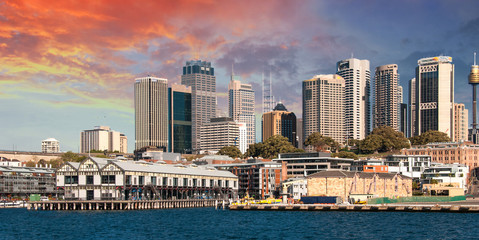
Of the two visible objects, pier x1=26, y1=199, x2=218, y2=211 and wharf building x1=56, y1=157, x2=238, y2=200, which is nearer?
pier x1=26, y1=199, x2=218, y2=211

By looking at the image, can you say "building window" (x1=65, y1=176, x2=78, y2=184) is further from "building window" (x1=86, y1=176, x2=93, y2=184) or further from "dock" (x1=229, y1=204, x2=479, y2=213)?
"dock" (x1=229, y1=204, x2=479, y2=213)

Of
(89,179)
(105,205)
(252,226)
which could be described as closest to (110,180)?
(89,179)

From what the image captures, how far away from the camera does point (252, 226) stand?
11175 centimetres

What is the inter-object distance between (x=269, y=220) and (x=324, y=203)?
4123 cm

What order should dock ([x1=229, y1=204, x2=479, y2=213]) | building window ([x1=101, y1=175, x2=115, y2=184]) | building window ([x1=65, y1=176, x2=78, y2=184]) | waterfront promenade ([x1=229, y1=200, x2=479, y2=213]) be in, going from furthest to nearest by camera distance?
building window ([x1=65, y1=176, x2=78, y2=184]), building window ([x1=101, y1=175, x2=115, y2=184]), waterfront promenade ([x1=229, y1=200, x2=479, y2=213]), dock ([x1=229, y1=204, x2=479, y2=213])

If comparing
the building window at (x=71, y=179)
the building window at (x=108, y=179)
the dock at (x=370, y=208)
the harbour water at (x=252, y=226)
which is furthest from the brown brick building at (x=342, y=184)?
the building window at (x=71, y=179)

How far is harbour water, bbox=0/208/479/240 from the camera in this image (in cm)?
9631

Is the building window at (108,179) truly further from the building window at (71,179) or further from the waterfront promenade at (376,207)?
the waterfront promenade at (376,207)

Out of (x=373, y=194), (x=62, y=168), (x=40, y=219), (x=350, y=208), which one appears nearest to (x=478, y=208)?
(x=350, y=208)

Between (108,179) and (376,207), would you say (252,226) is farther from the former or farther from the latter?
(108,179)

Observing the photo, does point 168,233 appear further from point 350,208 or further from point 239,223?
point 350,208

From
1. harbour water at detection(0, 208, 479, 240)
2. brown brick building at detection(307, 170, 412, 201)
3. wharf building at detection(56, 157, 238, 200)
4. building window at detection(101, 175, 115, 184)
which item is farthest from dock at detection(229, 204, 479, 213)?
building window at detection(101, 175, 115, 184)

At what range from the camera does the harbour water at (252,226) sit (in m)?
96.3

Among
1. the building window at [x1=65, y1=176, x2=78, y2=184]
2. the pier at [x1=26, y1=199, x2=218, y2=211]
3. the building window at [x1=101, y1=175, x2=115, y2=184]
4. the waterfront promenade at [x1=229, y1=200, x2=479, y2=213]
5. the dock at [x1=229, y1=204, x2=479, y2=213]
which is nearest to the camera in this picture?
the dock at [x1=229, y1=204, x2=479, y2=213]
